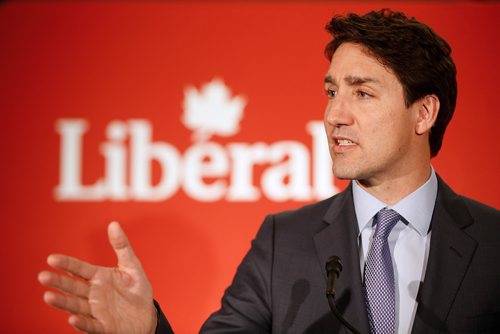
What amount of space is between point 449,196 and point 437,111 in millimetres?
275

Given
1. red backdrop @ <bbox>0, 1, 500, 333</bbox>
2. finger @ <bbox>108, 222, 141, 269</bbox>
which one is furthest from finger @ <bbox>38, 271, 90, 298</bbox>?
red backdrop @ <bbox>0, 1, 500, 333</bbox>

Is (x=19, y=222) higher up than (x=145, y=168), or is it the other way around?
(x=145, y=168)

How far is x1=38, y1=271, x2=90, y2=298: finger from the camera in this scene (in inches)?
52.1

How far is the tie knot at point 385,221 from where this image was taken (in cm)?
178

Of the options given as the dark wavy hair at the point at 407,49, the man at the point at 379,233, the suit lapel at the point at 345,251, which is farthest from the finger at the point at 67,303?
the dark wavy hair at the point at 407,49

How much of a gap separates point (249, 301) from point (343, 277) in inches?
10.9

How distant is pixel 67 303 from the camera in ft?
4.51

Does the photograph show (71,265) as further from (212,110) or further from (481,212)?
(212,110)

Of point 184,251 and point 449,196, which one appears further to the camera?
point 184,251

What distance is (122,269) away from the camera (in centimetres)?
154

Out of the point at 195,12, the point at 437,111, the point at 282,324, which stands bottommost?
the point at 282,324

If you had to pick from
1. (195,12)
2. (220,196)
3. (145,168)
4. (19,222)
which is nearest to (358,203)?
(220,196)

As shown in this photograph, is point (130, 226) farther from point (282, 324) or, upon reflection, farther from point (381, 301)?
point (381, 301)

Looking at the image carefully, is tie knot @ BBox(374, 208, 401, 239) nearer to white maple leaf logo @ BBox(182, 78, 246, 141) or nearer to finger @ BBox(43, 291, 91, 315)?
finger @ BBox(43, 291, 91, 315)
